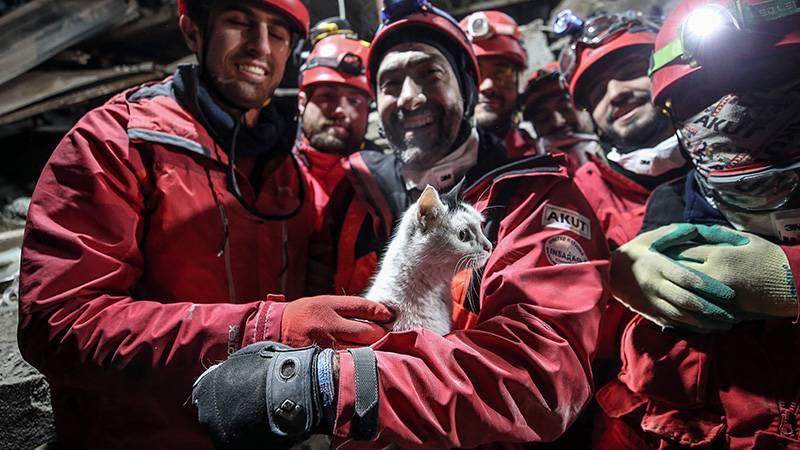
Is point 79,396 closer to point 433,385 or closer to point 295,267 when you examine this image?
point 295,267

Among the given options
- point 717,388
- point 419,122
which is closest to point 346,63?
point 419,122

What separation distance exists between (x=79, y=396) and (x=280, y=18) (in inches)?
87.1

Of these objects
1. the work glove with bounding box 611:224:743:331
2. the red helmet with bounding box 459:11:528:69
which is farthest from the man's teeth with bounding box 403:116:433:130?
the red helmet with bounding box 459:11:528:69

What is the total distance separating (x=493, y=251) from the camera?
205 cm

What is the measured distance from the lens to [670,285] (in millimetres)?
2070

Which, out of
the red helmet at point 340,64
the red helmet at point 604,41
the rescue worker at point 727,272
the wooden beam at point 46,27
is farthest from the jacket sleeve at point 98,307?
the red helmet at point 604,41

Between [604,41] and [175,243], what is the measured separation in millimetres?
3621

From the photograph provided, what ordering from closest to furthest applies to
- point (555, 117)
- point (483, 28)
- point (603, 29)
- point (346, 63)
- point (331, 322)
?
1. point (331, 322)
2. point (603, 29)
3. point (346, 63)
4. point (483, 28)
5. point (555, 117)

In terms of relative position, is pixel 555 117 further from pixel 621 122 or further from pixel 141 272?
pixel 141 272

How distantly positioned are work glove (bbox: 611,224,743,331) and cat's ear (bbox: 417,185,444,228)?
3.53 ft

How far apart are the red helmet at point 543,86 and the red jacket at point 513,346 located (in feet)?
10.4

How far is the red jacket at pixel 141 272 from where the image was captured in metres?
1.66

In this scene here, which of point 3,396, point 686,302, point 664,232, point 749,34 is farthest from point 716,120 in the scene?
point 3,396

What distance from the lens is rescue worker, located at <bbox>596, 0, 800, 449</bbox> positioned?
6.55 ft
